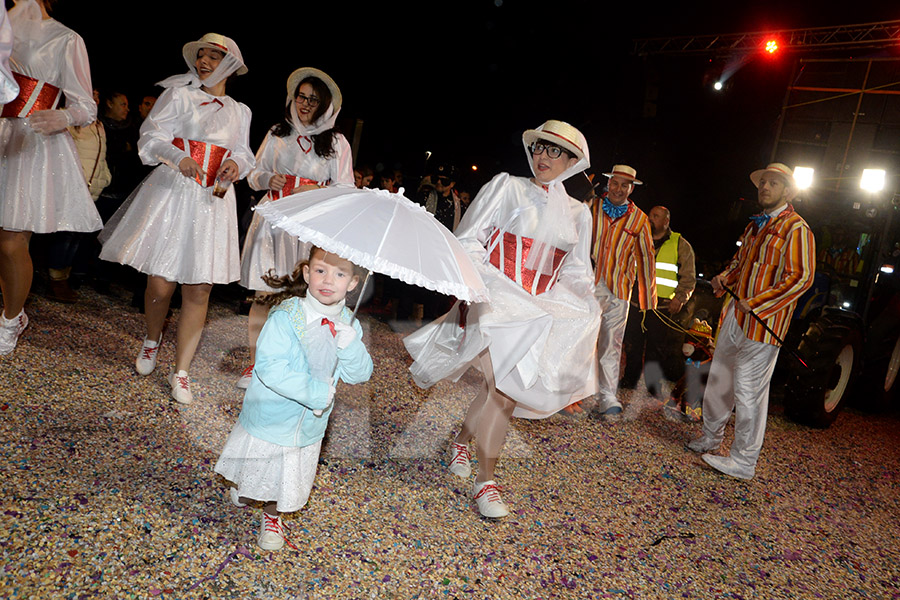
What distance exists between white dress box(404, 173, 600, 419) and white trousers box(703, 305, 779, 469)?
167 cm

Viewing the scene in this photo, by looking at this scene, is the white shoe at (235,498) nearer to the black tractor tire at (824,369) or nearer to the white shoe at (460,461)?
the white shoe at (460,461)

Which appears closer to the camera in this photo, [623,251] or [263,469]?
[263,469]

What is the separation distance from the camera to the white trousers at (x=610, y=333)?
559 centimetres

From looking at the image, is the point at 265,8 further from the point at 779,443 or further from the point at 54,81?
the point at 779,443

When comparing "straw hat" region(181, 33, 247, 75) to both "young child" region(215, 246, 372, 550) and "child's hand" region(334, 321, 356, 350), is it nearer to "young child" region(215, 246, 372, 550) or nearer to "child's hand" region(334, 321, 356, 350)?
"young child" region(215, 246, 372, 550)

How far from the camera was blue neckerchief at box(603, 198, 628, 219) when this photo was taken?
18.1 feet

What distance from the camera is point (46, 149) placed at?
3.52m

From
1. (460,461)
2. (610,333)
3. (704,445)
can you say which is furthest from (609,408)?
(460,461)

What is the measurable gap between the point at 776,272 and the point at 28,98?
16.0 ft

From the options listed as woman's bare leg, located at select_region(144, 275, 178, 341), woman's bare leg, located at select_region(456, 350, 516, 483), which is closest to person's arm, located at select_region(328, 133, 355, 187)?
woman's bare leg, located at select_region(144, 275, 178, 341)

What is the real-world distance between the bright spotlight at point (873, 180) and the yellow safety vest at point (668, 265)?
6.44 ft

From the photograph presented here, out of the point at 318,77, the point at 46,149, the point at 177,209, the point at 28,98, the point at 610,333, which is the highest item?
the point at 318,77

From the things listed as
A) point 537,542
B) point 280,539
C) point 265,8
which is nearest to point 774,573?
point 537,542

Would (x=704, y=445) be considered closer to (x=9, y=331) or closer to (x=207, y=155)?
(x=207, y=155)
